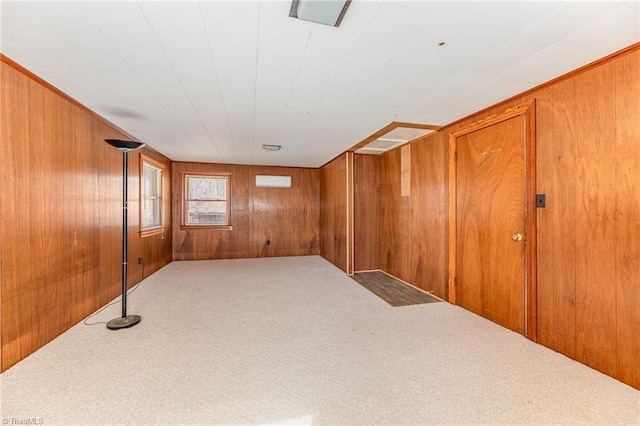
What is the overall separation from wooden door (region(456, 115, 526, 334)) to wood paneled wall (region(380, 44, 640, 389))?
20 centimetres

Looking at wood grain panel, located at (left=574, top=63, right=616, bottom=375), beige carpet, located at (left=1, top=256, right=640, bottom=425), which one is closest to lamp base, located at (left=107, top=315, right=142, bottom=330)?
beige carpet, located at (left=1, top=256, right=640, bottom=425)

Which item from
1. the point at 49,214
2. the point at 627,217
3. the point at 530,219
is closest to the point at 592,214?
the point at 627,217

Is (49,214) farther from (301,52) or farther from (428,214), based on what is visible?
(428,214)

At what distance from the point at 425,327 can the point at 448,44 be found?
243cm

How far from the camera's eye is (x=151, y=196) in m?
4.90

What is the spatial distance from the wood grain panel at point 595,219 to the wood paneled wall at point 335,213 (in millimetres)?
3270

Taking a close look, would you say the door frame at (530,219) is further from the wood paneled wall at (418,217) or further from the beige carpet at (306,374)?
the wood paneled wall at (418,217)

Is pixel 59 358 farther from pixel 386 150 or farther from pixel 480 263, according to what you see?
pixel 386 150

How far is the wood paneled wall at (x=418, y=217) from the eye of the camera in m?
3.55

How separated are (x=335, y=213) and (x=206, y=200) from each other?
3087 millimetres

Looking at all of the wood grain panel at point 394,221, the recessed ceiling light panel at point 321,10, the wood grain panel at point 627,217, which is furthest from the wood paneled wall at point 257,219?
the wood grain panel at point 627,217

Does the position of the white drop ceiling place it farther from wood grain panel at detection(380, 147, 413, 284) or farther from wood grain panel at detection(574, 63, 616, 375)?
wood grain panel at detection(380, 147, 413, 284)

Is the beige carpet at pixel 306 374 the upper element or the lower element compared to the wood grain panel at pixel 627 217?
lower

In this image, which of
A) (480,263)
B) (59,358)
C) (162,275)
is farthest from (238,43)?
(162,275)
